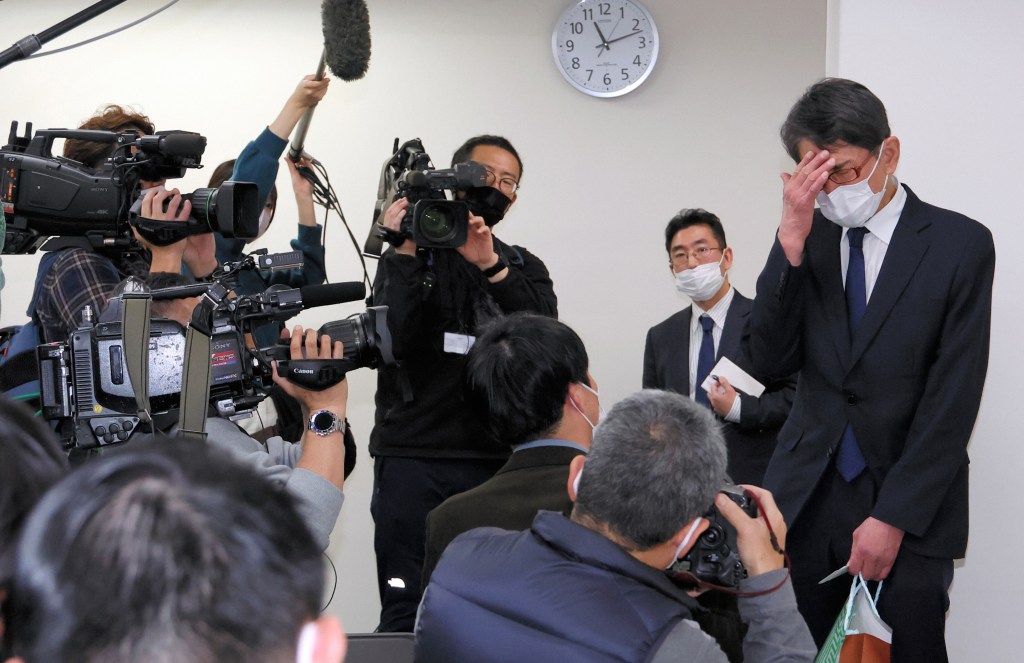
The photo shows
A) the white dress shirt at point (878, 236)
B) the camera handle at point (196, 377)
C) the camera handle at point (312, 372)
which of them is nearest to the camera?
the camera handle at point (196, 377)

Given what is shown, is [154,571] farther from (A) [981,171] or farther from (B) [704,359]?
(B) [704,359]

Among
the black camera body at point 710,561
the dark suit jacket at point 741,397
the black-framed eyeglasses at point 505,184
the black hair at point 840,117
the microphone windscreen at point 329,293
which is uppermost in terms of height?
the black hair at point 840,117

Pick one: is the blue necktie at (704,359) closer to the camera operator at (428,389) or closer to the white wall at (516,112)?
the camera operator at (428,389)

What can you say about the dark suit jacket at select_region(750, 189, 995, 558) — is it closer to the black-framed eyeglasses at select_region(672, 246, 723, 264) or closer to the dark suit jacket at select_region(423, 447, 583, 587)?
the dark suit jacket at select_region(423, 447, 583, 587)

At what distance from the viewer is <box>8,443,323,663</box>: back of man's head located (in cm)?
55

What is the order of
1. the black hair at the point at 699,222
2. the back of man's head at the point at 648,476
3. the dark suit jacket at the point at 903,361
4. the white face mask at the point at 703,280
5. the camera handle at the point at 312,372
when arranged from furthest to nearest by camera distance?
the black hair at the point at 699,222, the white face mask at the point at 703,280, the dark suit jacket at the point at 903,361, the camera handle at the point at 312,372, the back of man's head at the point at 648,476

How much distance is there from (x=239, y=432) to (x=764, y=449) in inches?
70.1

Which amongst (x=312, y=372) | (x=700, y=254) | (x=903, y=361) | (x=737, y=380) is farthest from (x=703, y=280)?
(x=312, y=372)

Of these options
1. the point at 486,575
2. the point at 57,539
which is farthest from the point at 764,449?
the point at 57,539

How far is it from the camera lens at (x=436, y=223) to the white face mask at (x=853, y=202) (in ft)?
2.90

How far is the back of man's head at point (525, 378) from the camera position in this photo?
1902 millimetres

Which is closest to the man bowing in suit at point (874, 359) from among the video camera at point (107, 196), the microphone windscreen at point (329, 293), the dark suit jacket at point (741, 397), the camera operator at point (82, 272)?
the dark suit jacket at point (741, 397)

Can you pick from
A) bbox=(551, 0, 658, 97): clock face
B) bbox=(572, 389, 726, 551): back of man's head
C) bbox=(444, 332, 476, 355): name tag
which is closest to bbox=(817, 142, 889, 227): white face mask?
bbox=(572, 389, 726, 551): back of man's head

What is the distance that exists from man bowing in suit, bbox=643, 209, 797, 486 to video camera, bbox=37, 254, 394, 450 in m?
1.60
